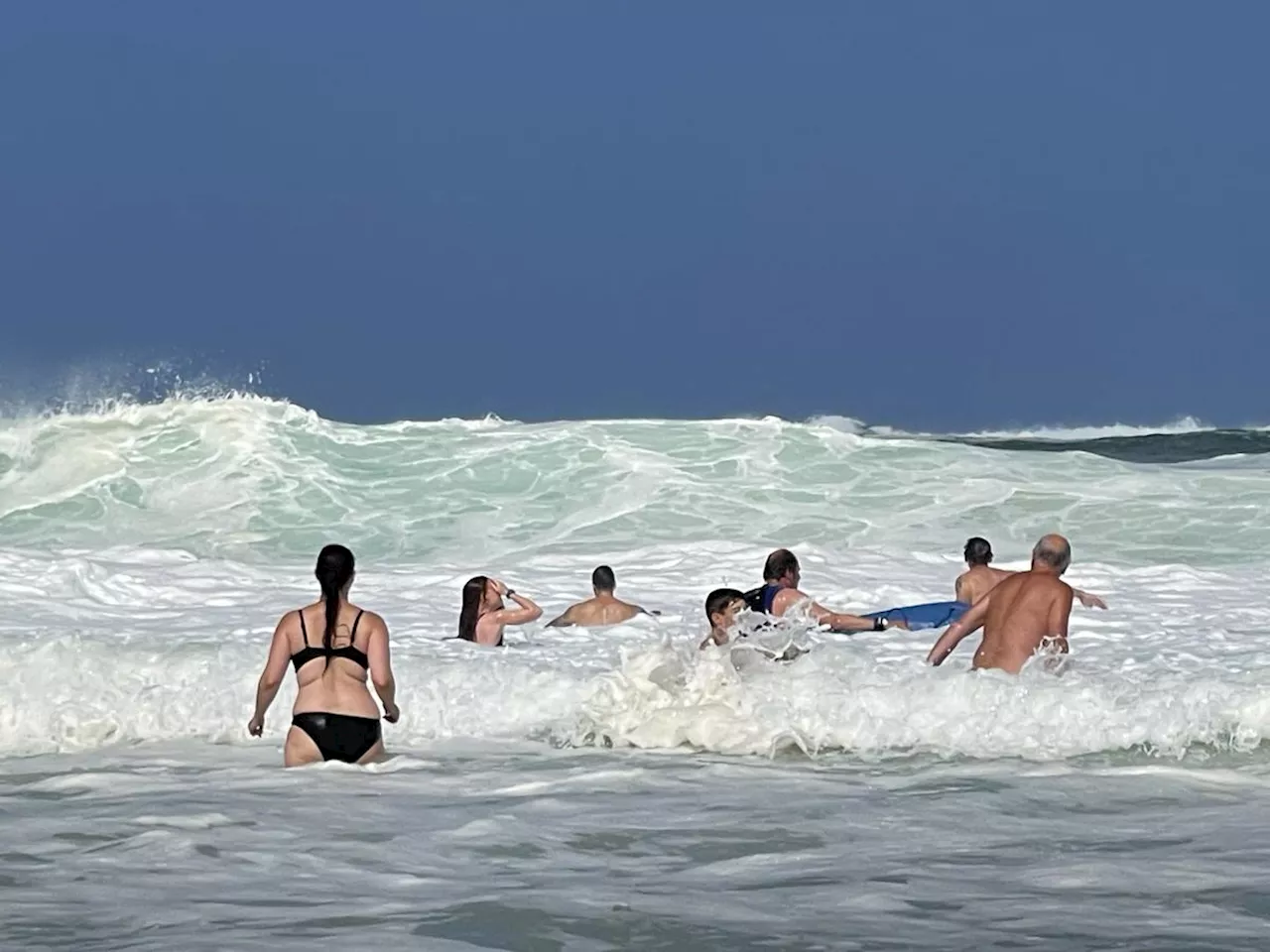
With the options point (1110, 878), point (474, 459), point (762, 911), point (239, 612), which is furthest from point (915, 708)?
point (474, 459)

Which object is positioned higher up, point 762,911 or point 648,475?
point 648,475

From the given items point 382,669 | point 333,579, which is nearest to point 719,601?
point 382,669

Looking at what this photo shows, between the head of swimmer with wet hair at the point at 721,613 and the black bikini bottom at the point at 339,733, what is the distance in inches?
91.0

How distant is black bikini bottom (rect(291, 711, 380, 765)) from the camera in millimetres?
8258

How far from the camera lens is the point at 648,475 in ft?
77.1

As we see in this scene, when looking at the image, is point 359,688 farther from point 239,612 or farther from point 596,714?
point 239,612

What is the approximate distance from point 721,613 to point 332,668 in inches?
106

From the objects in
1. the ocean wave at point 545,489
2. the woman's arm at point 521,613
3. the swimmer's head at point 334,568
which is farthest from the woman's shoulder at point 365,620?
the ocean wave at point 545,489

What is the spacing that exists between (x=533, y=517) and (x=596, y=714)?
12681 mm

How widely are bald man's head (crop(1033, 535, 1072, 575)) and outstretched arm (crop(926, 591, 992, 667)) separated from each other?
0.37 metres

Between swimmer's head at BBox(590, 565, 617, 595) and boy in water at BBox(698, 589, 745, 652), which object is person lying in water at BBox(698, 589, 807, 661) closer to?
boy in water at BBox(698, 589, 745, 652)

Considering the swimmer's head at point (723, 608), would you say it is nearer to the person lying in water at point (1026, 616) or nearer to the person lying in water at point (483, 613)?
the person lying in water at point (1026, 616)

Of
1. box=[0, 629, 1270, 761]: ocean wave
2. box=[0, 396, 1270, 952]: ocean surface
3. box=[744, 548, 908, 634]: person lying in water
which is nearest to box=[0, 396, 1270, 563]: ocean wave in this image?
box=[0, 396, 1270, 952]: ocean surface

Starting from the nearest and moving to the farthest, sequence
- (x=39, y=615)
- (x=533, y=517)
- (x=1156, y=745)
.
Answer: (x=1156, y=745) < (x=39, y=615) < (x=533, y=517)
